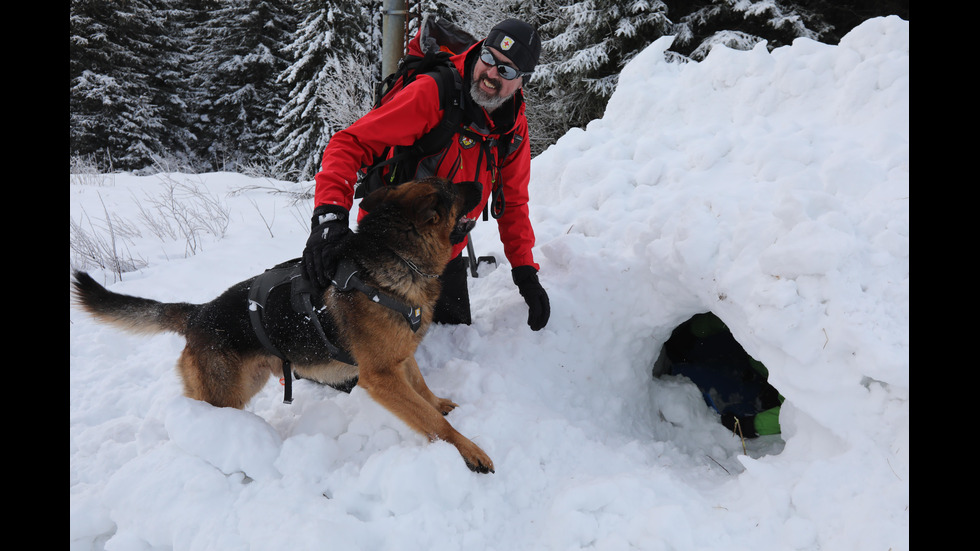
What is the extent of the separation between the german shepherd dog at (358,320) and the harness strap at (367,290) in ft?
0.08

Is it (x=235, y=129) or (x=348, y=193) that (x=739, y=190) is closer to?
(x=348, y=193)

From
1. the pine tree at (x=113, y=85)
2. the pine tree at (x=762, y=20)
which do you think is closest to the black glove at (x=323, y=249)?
the pine tree at (x=762, y=20)

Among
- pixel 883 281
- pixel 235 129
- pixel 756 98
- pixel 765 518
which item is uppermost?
pixel 756 98

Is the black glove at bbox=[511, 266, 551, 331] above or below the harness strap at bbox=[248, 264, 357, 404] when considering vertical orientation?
below

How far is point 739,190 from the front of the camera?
3348 millimetres

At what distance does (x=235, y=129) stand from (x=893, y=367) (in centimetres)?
2677

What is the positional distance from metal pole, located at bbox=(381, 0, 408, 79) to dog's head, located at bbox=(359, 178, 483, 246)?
135 inches

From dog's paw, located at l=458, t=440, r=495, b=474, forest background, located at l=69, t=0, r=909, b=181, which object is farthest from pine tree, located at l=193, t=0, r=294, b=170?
dog's paw, located at l=458, t=440, r=495, b=474

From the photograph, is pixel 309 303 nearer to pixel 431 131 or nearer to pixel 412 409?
pixel 412 409

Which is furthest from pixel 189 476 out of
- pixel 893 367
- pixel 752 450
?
pixel 752 450

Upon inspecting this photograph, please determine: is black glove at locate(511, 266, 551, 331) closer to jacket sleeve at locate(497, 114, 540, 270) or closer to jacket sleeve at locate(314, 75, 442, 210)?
jacket sleeve at locate(497, 114, 540, 270)

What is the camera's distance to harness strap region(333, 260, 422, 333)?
8.51ft

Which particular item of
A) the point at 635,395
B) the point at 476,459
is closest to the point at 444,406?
the point at 476,459

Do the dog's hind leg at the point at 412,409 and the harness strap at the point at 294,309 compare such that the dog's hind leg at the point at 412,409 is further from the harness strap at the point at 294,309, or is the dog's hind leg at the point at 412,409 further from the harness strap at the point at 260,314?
the harness strap at the point at 260,314
